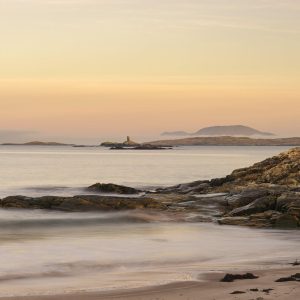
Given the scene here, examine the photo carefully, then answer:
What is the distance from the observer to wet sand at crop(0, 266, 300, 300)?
1236cm

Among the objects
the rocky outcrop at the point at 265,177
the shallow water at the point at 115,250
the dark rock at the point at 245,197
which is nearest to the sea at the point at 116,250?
the shallow water at the point at 115,250

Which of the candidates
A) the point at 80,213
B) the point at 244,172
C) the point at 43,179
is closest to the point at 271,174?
the point at 244,172

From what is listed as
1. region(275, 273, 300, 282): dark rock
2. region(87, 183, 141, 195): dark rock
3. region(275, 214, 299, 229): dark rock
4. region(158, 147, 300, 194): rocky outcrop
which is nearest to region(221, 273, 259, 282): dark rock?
region(275, 273, 300, 282): dark rock

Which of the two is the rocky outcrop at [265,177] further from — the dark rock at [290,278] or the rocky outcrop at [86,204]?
the dark rock at [290,278]

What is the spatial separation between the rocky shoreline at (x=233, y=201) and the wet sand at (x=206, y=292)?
11.8 meters

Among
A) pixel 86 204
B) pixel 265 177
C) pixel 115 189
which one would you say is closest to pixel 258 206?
pixel 86 204

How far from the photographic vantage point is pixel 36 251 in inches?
802

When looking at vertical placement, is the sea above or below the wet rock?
below

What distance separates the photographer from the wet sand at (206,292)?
12.4 meters

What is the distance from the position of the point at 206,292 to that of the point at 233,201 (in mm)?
18050

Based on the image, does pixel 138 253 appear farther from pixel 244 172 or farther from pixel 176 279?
pixel 244 172

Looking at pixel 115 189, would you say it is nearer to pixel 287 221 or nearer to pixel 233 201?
pixel 233 201

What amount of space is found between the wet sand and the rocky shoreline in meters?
11.8

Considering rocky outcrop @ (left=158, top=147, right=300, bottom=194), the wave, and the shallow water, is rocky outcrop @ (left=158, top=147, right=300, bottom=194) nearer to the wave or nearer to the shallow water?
the wave
